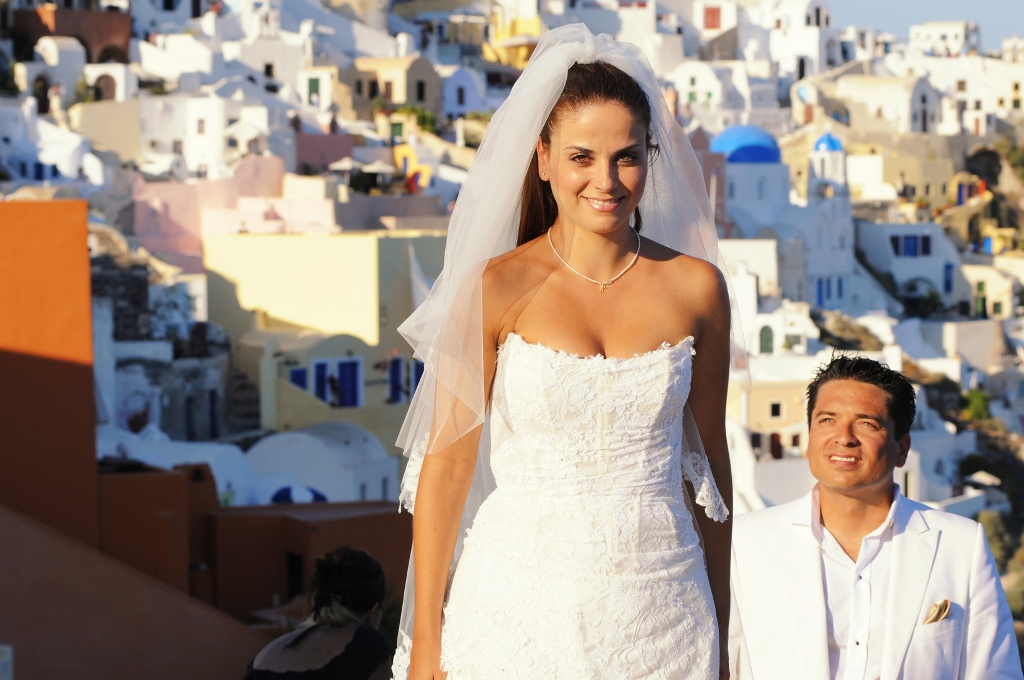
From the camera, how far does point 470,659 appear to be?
224 cm

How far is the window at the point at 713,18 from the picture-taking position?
55.0m

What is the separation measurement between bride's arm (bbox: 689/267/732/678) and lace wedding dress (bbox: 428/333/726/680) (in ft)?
0.35

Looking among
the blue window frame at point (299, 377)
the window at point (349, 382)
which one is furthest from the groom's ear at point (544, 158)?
the window at point (349, 382)

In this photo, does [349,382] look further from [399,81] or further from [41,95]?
[399,81]

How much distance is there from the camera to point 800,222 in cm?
3566

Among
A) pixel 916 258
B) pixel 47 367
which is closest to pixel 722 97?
pixel 916 258

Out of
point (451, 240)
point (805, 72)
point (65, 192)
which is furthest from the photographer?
point (805, 72)

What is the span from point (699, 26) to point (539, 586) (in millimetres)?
54913

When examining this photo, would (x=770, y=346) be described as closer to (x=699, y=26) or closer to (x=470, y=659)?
(x=470, y=659)

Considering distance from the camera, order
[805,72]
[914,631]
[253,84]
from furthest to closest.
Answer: [805,72], [253,84], [914,631]

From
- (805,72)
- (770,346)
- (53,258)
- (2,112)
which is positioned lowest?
(770,346)

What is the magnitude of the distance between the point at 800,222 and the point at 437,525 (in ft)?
112

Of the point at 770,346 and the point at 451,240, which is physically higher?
the point at 451,240

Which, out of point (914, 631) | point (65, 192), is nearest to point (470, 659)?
point (914, 631)
